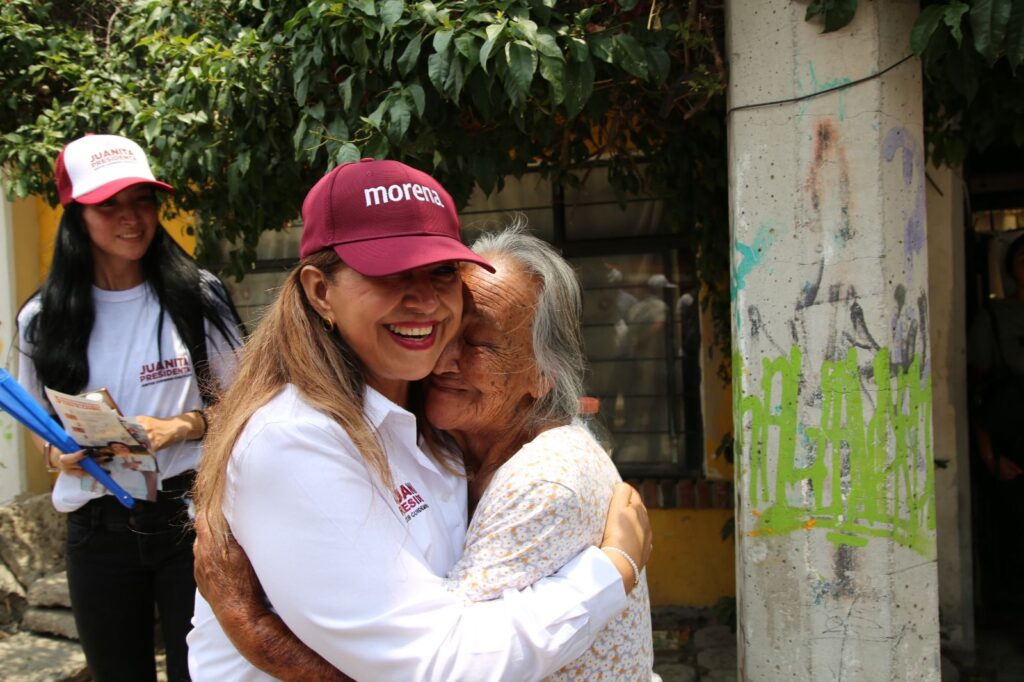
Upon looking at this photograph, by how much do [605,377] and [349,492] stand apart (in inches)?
140

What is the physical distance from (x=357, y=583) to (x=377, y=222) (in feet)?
1.82

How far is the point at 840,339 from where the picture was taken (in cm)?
241

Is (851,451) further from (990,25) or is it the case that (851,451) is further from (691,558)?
(691,558)

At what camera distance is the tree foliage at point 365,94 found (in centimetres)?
248

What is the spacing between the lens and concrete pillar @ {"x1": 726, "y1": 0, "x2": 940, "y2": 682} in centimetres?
238

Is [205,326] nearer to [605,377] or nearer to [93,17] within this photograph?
[605,377]

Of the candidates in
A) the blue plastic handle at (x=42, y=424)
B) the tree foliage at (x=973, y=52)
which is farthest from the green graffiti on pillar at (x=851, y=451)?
the blue plastic handle at (x=42, y=424)

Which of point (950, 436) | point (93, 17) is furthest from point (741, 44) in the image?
point (93, 17)

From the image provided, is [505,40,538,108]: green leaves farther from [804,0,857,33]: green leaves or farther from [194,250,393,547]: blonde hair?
[194,250,393,547]: blonde hair

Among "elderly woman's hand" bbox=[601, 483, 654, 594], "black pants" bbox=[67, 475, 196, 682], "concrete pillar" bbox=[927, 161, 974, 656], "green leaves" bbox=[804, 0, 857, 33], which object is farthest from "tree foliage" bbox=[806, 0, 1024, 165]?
"black pants" bbox=[67, 475, 196, 682]

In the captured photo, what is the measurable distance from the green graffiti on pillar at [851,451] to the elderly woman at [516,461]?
101 centimetres

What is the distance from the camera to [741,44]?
2516mm

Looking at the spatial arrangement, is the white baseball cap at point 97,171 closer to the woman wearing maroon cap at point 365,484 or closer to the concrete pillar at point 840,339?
the woman wearing maroon cap at point 365,484

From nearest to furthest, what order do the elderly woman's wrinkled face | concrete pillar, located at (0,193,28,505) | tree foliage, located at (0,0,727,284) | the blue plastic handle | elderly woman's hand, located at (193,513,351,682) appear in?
elderly woman's hand, located at (193,513,351,682) → the elderly woman's wrinkled face → the blue plastic handle → tree foliage, located at (0,0,727,284) → concrete pillar, located at (0,193,28,505)
